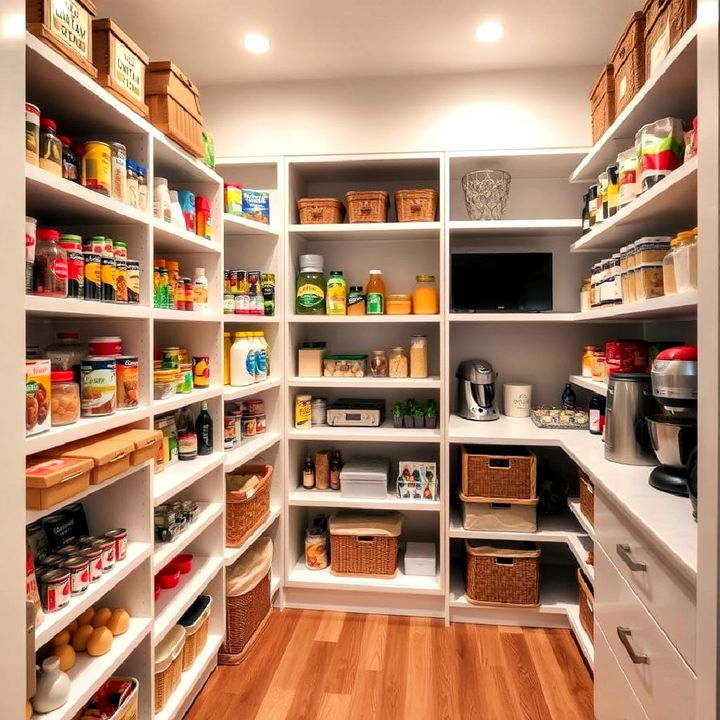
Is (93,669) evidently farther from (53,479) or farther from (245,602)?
(245,602)

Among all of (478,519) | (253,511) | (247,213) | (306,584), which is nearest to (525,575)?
(478,519)

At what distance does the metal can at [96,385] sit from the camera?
4.62 feet

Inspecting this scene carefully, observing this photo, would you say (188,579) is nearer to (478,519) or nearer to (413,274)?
(478,519)

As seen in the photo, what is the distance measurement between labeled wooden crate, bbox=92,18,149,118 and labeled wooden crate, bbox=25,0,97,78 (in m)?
0.06

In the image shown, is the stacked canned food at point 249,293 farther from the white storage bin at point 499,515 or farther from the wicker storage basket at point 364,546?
the white storage bin at point 499,515

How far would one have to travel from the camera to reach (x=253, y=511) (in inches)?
90.5

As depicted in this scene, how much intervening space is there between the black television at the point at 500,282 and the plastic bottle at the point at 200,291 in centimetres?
119

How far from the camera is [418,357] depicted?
262 centimetres

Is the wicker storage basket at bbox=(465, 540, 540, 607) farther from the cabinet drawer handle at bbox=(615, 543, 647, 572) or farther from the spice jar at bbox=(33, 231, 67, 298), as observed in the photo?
the spice jar at bbox=(33, 231, 67, 298)

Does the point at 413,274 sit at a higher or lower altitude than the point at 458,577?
higher

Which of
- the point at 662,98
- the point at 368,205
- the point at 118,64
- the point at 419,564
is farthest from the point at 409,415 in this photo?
the point at 118,64

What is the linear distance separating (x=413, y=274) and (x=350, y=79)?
102cm

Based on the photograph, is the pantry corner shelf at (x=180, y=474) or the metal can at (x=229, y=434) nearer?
the pantry corner shelf at (x=180, y=474)

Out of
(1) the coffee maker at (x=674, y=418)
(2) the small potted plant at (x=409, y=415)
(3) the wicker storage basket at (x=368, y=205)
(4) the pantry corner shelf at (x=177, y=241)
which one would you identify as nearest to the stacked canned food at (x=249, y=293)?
(4) the pantry corner shelf at (x=177, y=241)
